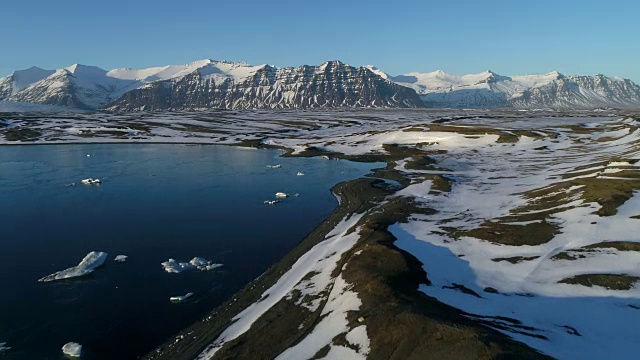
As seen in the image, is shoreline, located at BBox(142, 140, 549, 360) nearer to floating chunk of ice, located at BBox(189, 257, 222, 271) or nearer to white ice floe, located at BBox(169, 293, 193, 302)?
white ice floe, located at BBox(169, 293, 193, 302)

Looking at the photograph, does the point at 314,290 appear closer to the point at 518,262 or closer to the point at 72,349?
the point at 72,349

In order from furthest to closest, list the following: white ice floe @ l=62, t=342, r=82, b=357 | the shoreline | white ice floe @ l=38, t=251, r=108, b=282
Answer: white ice floe @ l=38, t=251, r=108, b=282
white ice floe @ l=62, t=342, r=82, b=357
the shoreline

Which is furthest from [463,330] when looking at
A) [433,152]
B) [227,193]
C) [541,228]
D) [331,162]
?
[433,152]

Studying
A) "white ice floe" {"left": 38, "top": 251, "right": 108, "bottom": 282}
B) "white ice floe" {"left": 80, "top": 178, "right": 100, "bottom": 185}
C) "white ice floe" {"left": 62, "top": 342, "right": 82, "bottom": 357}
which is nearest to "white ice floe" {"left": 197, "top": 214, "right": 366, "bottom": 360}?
"white ice floe" {"left": 62, "top": 342, "right": 82, "bottom": 357}

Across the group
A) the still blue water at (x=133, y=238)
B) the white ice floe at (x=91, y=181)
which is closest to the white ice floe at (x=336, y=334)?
the still blue water at (x=133, y=238)

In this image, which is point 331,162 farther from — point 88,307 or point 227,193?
point 88,307

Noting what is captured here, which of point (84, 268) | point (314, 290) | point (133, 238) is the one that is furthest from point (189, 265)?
point (314, 290)

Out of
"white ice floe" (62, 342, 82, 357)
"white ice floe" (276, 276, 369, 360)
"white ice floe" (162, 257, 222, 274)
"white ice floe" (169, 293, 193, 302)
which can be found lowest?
Result: "white ice floe" (169, 293, 193, 302)

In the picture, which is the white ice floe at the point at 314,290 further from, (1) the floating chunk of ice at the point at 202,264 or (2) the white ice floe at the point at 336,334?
(1) the floating chunk of ice at the point at 202,264
